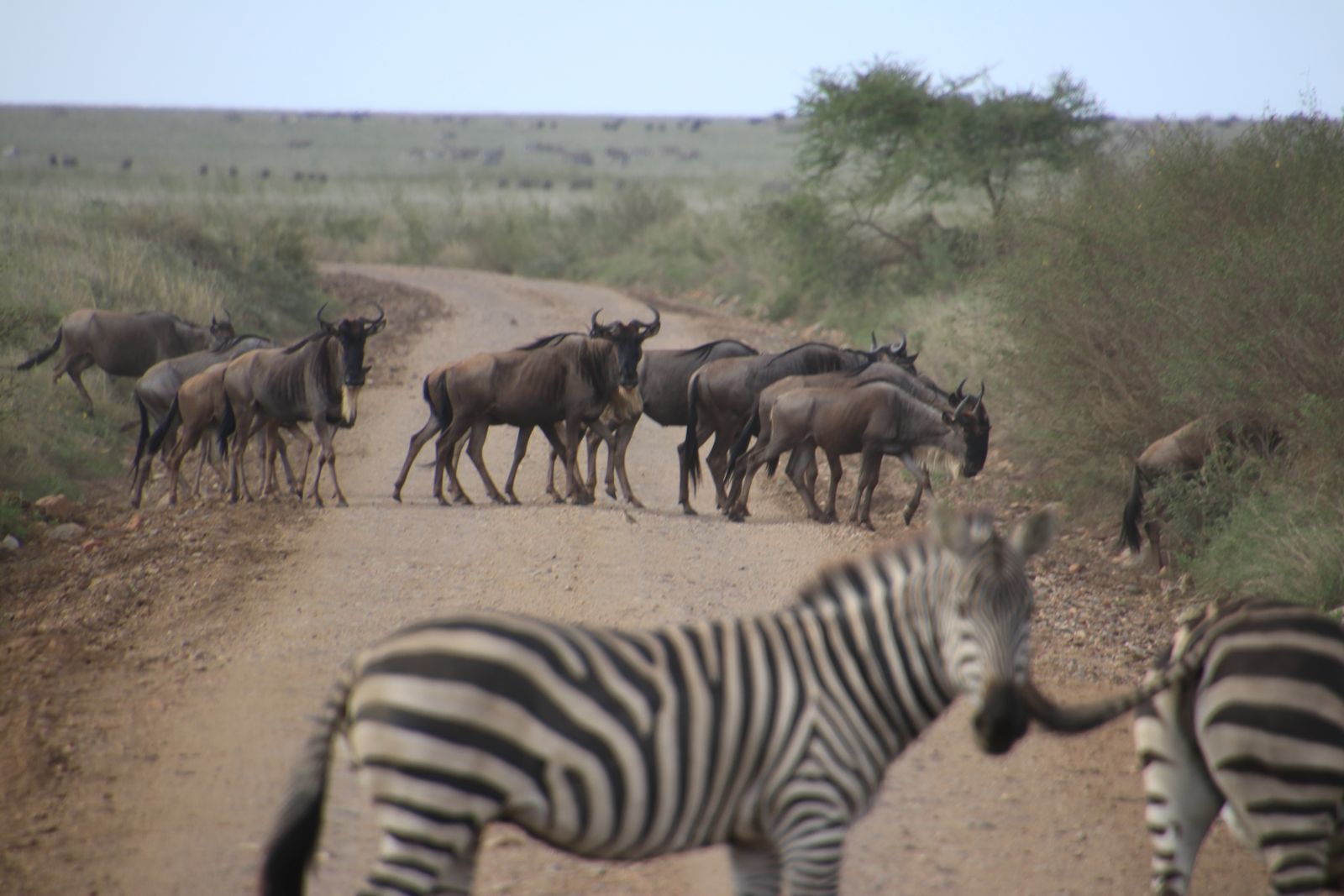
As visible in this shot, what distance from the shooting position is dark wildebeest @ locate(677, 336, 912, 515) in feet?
42.1

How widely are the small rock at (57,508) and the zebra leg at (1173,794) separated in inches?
378

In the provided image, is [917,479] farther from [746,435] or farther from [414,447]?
[414,447]

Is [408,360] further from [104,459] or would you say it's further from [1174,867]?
[1174,867]

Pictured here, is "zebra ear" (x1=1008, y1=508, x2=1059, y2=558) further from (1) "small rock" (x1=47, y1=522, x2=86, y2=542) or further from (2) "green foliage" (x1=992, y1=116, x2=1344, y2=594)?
(1) "small rock" (x1=47, y1=522, x2=86, y2=542)

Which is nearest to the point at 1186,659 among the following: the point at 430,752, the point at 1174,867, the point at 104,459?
the point at 1174,867

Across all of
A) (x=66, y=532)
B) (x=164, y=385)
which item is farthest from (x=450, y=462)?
(x=164, y=385)

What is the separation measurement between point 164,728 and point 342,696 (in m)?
2.94

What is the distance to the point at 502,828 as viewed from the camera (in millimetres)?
5414

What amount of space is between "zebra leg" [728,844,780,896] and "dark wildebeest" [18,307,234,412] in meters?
12.4

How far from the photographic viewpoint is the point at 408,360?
1994cm

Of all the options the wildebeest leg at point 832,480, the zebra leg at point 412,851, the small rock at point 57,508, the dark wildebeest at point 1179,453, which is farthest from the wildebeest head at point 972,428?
the zebra leg at point 412,851

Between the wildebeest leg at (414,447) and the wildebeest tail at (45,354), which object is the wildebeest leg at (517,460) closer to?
the wildebeest leg at (414,447)

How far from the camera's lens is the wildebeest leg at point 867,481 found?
11.5 meters

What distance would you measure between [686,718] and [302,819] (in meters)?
1.09
